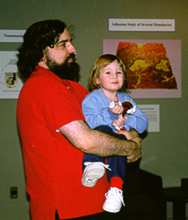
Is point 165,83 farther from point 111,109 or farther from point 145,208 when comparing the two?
point 111,109

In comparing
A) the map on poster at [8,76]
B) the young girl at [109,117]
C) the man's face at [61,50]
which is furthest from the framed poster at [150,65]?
the man's face at [61,50]

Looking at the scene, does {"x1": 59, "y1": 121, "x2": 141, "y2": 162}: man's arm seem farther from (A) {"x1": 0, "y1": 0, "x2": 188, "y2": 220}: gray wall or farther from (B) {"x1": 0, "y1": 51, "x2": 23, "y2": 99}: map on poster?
(B) {"x1": 0, "y1": 51, "x2": 23, "y2": 99}: map on poster

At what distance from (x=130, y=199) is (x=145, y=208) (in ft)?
0.72

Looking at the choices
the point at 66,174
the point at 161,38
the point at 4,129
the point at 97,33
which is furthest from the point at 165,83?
the point at 66,174

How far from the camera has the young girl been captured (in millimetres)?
1450

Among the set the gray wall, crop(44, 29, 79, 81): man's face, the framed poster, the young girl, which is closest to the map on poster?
the gray wall

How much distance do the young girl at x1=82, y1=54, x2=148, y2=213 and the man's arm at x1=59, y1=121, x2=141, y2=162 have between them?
105 mm

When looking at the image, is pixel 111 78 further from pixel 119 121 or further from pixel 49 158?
pixel 49 158

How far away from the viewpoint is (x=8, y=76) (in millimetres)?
3625

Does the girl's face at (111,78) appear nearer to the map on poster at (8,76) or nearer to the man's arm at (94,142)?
the man's arm at (94,142)

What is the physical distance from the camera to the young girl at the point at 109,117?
145 centimetres

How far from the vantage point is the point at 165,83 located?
3.79 m

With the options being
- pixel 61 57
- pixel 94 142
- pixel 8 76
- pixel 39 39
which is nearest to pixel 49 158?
pixel 94 142

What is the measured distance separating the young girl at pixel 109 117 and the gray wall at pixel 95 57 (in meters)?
1.76
